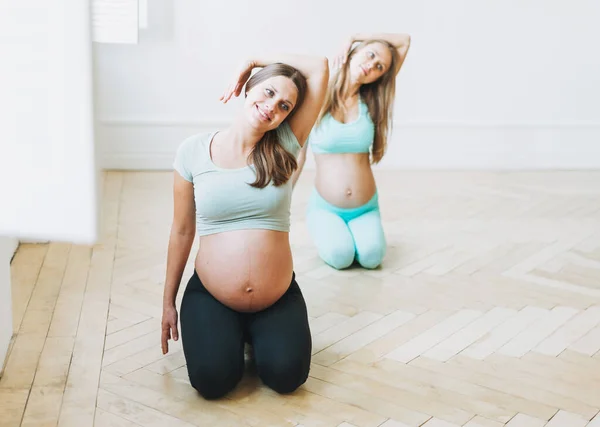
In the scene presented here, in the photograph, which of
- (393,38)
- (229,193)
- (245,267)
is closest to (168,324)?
(245,267)

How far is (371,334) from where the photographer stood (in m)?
2.33

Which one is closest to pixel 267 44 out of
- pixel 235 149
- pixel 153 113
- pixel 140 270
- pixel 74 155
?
pixel 153 113

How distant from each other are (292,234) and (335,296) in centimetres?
79

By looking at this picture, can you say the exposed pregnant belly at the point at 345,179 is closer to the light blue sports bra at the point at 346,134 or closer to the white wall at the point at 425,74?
the light blue sports bra at the point at 346,134

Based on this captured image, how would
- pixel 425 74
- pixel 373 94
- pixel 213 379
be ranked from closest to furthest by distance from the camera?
1. pixel 213 379
2. pixel 373 94
3. pixel 425 74

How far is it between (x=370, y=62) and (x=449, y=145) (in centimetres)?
230

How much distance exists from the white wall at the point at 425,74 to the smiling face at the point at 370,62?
1.94 meters

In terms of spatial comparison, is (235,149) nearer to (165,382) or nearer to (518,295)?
(165,382)

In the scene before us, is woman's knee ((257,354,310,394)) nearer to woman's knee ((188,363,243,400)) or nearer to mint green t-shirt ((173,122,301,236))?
woman's knee ((188,363,243,400))

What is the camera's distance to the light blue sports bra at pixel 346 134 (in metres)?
2.91

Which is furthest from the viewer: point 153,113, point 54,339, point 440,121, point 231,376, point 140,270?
point 440,121

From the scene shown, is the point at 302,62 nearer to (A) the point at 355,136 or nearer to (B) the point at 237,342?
(B) the point at 237,342

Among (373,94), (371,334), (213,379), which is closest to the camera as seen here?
(213,379)

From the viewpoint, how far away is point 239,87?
195cm
